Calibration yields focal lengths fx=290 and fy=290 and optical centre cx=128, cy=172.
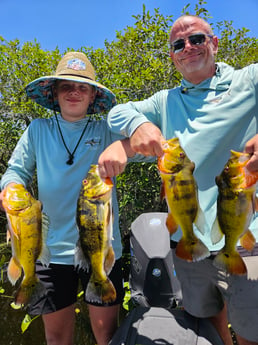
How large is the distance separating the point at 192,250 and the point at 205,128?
82 centimetres

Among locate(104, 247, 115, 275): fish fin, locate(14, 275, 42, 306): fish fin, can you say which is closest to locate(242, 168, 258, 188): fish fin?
locate(104, 247, 115, 275): fish fin

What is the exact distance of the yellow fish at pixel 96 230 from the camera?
183 cm

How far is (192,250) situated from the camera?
1.77 m

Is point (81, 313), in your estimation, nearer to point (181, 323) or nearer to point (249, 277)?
point (181, 323)

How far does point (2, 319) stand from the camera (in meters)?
5.19

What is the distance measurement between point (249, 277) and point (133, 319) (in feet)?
3.28

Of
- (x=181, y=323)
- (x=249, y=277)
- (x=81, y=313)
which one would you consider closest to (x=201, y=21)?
(x=249, y=277)

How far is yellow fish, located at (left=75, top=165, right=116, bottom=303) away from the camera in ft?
6.00

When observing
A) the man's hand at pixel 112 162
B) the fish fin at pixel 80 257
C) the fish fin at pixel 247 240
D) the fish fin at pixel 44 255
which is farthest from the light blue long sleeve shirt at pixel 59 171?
the fish fin at pixel 247 240

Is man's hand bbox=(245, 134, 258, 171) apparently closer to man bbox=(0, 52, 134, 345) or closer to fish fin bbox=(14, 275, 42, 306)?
man bbox=(0, 52, 134, 345)

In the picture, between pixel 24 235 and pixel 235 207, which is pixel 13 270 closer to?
pixel 24 235

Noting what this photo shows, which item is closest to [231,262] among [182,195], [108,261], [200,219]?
[200,219]

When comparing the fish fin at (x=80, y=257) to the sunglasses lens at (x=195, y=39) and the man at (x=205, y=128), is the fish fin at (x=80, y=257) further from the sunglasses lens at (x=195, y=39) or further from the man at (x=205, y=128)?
the sunglasses lens at (x=195, y=39)

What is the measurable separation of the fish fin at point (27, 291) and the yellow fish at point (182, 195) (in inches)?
41.4
